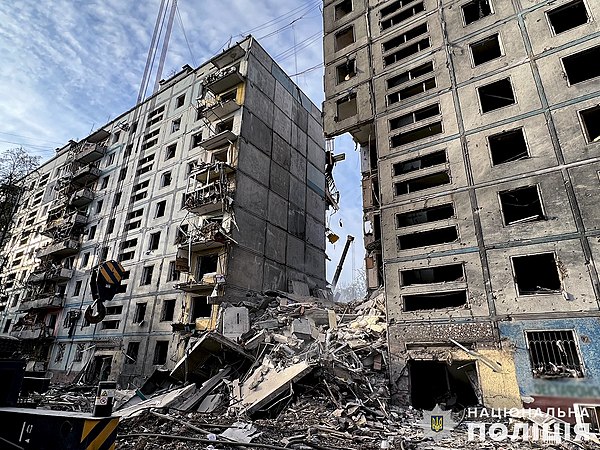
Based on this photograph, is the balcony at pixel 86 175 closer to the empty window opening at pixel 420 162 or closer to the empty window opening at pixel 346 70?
the empty window opening at pixel 346 70

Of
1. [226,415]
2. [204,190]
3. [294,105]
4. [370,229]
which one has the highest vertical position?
[294,105]

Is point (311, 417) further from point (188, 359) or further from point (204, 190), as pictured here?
point (204, 190)

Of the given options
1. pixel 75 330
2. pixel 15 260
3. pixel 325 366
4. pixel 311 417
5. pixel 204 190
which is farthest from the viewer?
pixel 15 260

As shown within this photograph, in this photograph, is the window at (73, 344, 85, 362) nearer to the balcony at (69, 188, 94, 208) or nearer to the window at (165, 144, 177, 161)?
the balcony at (69, 188, 94, 208)

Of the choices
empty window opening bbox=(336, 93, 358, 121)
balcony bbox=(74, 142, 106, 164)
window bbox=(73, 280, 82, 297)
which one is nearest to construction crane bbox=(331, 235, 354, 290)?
empty window opening bbox=(336, 93, 358, 121)

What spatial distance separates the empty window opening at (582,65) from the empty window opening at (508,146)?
2.79 m

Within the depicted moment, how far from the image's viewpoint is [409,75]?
19.1 m

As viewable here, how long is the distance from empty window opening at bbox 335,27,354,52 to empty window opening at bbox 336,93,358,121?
455 cm

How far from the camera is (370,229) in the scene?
18781mm

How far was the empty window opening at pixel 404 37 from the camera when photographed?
19.7m

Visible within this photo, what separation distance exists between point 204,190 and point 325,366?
16.1 metres

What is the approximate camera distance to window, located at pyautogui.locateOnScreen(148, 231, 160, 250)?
25.8m

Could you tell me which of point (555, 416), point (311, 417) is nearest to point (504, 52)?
point (555, 416)

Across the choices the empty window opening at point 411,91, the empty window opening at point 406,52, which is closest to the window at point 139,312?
the empty window opening at point 411,91
